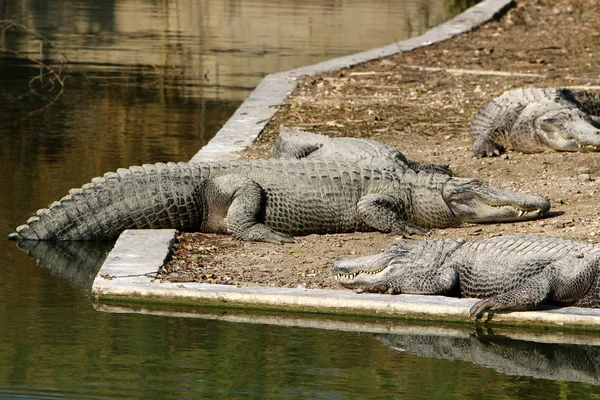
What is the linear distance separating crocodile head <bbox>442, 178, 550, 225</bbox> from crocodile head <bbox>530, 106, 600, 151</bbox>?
226 cm

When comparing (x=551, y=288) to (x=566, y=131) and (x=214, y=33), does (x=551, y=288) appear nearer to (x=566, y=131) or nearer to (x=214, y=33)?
(x=566, y=131)

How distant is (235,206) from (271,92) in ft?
18.9

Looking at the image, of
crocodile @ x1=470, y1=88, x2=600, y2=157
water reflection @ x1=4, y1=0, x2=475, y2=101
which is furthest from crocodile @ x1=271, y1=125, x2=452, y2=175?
water reflection @ x1=4, y1=0, x2=475, y2=101

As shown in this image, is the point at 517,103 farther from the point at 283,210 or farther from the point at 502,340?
the point at 502,340

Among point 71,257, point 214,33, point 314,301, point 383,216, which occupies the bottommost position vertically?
point 214,33

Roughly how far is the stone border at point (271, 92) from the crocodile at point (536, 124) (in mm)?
2019

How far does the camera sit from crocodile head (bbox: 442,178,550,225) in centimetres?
802

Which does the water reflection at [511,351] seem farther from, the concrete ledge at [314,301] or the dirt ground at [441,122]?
the dirt ground at [441,122]

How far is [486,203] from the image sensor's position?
324 inches

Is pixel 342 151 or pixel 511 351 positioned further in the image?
pixel 342 151

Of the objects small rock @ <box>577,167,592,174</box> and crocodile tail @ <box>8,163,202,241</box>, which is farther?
small rock @ <box>577,167,592,174</box>

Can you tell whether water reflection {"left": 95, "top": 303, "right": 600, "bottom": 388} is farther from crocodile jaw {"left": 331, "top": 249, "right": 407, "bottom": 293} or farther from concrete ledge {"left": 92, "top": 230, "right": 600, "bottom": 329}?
crocodile jaw {"left": 331, "top": 249, "right": 407, "bottom": 293}

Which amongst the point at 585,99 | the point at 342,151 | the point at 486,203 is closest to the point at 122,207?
the point at 342,151

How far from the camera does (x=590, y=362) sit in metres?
5.75
